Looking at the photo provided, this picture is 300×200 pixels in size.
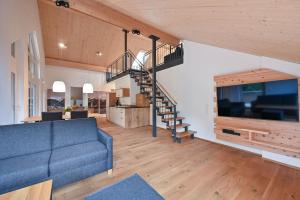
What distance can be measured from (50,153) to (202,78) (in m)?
4.26

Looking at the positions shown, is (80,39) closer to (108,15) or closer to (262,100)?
(108,15)

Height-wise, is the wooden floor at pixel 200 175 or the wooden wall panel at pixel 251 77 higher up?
the wooden wall panel at pixel 251 77

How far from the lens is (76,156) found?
2070 millimetres

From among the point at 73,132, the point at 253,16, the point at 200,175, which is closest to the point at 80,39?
the point at 73,132

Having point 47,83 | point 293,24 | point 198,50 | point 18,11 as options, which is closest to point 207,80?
point 198,50

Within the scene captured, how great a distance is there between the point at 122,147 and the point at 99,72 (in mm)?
8042

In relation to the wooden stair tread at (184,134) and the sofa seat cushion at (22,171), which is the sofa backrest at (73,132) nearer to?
the sofa seat cushion at (22,171)

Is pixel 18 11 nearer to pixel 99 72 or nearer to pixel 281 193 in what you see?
pixel 281 193

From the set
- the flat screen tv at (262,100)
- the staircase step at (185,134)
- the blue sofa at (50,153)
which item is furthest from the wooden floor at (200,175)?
the flat screen tv at (262,100)

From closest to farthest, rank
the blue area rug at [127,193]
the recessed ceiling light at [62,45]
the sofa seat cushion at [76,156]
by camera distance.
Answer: the blue area rug at [127,193] → the sofa seat cushion at [76,156] → the recessed ceiling light at [62,45]

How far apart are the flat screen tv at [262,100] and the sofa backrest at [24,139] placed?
402 centimetres

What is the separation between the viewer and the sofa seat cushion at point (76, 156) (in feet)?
6.29

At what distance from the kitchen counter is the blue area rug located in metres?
4.58

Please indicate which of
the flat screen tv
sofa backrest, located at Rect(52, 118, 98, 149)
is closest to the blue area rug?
sofa backrest, located at Rect(52, 118, 98, 149)
